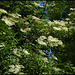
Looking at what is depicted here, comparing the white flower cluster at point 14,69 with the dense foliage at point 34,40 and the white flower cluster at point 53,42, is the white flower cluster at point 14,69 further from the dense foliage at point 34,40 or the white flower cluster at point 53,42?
the white flower cluster at point 53,42

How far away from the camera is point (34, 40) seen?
2973 millimetres

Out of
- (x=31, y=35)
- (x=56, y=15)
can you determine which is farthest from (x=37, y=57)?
(x=56, y=15)

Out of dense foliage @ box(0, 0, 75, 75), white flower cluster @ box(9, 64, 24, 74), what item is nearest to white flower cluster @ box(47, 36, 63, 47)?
dense foliage @ box(0, 0, 75, 75)

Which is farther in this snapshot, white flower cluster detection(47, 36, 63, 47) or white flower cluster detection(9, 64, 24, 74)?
white flower cluster detection(47, 36, 63, 47)

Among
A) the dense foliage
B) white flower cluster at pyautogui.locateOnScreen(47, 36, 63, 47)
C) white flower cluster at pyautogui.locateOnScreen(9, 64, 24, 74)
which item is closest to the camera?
white flower cluster at pyautogui.locateOnScreen(9, 64, 24, 74)

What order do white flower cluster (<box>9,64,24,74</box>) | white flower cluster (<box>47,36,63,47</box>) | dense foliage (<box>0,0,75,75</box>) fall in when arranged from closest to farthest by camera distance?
white flower cluster (<box>9,64,24,74</box>) < dense foliage (<box>0,0,75,75</box>) < white flower cluster (<box>47,36,63,47</box>)

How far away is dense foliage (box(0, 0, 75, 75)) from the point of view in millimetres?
2111

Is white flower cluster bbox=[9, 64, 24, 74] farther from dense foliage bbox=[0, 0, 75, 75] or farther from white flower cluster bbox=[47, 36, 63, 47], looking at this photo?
white flower cluster bbox=[47, 36, 63, 47]

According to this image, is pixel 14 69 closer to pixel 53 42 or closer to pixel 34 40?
pixel 53 42

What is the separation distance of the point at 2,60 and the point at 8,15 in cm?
140

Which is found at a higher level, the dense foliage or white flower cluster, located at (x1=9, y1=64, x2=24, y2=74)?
the dense foliage

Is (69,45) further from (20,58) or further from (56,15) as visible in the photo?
(56,15)

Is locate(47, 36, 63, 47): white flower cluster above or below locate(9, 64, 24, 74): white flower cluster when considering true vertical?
above

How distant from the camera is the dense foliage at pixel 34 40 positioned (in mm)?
2111
